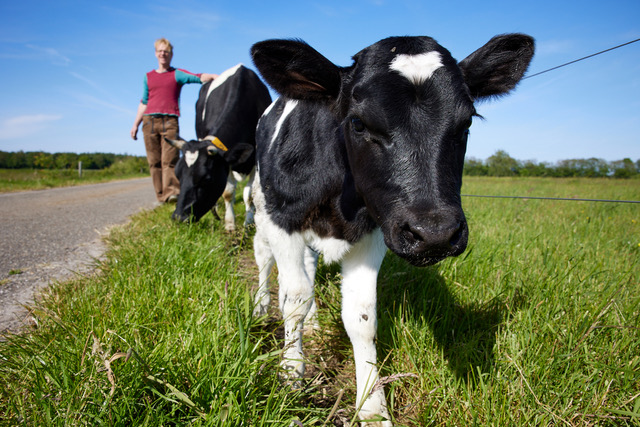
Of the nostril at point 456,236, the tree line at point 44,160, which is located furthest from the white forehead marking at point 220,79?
the tree line at point 44,160

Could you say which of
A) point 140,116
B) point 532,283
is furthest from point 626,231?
point 140,116

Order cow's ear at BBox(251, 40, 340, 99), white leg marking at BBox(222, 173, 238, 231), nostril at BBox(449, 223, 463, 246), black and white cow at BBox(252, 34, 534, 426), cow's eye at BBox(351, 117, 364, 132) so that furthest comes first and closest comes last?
white leg marking at BBox(222, 173, 238, 231)
cow's ear at BBox(251, 40, 340, 99)
cow's eye at BBox(351, 117, 364, 132)
black and white cow at BBox(252, 34, 534, 426)
nostril at BBox(449, 223, 463, 246)

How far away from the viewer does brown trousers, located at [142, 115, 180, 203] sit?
6.25 meters

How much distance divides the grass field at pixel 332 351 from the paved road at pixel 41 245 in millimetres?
273

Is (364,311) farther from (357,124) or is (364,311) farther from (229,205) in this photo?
(229,205)

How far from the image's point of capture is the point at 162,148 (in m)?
6.27

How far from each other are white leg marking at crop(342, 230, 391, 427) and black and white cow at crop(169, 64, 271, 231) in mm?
2925

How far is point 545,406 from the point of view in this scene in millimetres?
1526

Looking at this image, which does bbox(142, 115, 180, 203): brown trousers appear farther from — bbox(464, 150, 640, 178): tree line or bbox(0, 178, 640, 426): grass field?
bbox(464, 150, 640, 178): tree line

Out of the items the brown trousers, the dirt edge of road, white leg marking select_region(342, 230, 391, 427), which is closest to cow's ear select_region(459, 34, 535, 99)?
white leg marking select_region(342, 230, 391, 427)

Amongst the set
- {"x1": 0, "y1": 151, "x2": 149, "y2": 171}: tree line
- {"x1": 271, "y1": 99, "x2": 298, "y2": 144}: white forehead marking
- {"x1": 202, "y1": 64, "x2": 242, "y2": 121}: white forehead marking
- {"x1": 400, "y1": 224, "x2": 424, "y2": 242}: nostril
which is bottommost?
{"x1": 400, "y1": 224, "x2": 424, "y2": 242}: nostril

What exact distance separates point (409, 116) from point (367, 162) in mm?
288

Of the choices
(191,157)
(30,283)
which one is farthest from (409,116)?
(191,157)

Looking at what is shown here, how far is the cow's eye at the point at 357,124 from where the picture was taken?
1.72 m
